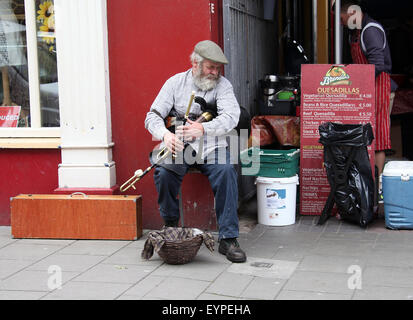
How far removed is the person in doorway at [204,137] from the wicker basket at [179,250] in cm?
30

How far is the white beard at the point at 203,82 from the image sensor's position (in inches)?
191

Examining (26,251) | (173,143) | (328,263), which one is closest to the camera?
(328,263)

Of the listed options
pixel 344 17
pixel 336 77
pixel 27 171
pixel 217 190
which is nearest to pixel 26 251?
pixel 27 171

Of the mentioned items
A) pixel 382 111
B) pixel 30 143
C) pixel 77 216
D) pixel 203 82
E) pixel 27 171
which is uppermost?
pixel 203 82

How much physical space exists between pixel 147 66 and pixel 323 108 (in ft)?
5.51

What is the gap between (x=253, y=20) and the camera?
6512 millimetres

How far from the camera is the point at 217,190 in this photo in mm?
4730

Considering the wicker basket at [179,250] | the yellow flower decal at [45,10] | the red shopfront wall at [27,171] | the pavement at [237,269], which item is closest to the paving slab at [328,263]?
the pavement at [237,269]

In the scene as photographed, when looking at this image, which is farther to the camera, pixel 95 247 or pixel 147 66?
pixel 147 66

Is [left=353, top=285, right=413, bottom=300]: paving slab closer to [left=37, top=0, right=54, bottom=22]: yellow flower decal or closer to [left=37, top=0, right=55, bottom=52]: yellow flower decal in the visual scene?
[left=37, top=0, right=55, bottom=52]: yellow flower decal

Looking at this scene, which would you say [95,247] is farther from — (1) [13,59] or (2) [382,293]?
(2) [382,293]

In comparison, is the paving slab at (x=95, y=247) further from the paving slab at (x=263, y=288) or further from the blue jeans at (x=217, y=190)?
the paving slab at (x=263, y=288)

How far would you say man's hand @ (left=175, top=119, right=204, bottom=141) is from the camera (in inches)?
183

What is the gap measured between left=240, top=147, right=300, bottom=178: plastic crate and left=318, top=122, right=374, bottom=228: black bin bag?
325 millimetres
